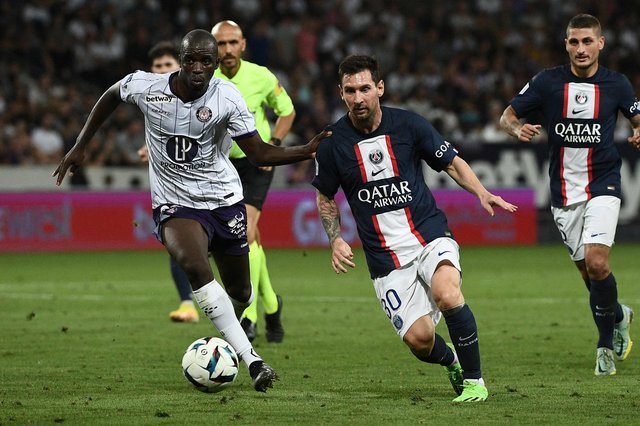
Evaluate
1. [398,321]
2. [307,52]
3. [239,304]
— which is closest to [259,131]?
[239,304]

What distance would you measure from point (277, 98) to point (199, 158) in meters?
2.73

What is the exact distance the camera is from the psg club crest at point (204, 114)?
7.42 m

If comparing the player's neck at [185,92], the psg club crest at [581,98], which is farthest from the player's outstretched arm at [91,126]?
the psg club crest at [581,98]

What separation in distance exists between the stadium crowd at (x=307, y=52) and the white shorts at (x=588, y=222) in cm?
1206

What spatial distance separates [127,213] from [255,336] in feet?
32.2

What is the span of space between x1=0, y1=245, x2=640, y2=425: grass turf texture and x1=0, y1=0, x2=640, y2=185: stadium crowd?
536 centimetres

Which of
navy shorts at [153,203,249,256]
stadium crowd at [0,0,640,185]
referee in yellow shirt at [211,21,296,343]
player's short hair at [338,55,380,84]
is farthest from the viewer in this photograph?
stadium crowd at [0,0,640,185]

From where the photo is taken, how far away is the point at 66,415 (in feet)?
20.7

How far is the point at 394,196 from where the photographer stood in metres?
7.09

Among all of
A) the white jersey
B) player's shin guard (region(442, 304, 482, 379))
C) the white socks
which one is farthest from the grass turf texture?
the white jersey

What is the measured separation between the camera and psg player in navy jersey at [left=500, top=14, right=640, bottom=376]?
320 inches

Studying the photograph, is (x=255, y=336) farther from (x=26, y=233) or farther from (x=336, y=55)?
(x=336, y=55)

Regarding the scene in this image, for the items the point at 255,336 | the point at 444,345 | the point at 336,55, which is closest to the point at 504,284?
the point at 255,336

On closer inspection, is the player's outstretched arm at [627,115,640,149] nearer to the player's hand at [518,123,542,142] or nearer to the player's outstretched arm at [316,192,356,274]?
the player's hand at [518,123,542,142]
